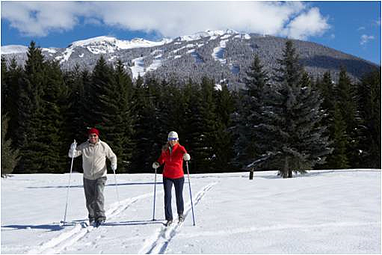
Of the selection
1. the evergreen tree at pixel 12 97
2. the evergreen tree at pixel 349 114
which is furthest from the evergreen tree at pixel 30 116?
the evergreen tree at pixel 349 114

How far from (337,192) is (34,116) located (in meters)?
32.2

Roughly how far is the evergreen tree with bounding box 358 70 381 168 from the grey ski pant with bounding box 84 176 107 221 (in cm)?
3477

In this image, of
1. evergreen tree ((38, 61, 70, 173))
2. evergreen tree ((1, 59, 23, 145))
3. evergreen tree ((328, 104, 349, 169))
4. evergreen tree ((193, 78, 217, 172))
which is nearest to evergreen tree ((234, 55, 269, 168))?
evergreen tree ((193, 78, 217, 172))

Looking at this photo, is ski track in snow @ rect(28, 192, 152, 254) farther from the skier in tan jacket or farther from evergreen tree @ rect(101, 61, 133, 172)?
evergreen tree @ rect(101, 61, 133, 172)

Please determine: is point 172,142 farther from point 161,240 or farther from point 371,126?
point 371,126

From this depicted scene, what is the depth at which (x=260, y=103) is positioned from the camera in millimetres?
24797

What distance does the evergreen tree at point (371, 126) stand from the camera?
36.4 metres

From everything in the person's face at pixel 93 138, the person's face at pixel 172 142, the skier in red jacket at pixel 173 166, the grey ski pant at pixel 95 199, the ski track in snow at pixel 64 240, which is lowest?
the ski track in snow at pixel 64 240

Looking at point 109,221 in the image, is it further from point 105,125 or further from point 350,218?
point 105,125

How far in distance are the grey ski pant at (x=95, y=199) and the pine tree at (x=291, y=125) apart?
16169mm

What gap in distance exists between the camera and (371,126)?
3794cm

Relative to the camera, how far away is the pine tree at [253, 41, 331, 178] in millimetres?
22688

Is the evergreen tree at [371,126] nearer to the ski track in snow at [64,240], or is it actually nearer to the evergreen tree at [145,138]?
the evergreen tree at [145,138]

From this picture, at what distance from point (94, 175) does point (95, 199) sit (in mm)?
486
